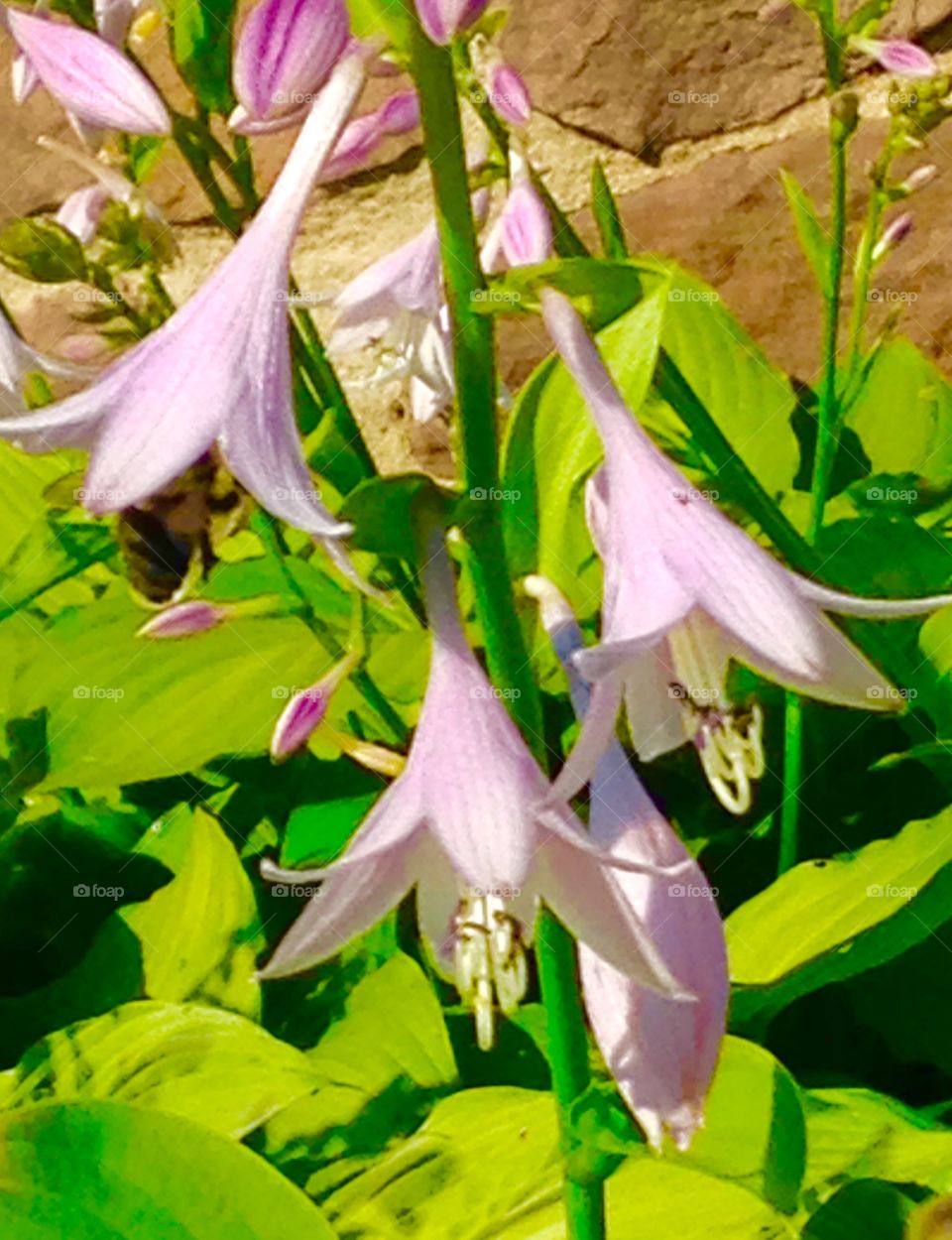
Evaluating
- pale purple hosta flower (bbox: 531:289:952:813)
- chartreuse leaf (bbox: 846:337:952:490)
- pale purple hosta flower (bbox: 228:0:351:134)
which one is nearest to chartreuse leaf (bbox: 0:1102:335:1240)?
pale purple hosta flower (bbox: 531:289:952:813)

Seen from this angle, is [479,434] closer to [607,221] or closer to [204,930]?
[607,221]

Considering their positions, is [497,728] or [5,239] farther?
[5,239]

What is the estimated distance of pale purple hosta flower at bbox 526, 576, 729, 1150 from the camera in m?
0.38

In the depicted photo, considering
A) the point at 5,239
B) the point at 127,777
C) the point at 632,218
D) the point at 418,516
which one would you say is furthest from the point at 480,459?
the point at 632,218

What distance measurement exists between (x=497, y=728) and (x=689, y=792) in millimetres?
485

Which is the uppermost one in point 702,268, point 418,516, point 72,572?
point 418,516

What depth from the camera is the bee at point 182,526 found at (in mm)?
504

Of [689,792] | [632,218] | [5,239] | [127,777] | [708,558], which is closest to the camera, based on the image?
[708,558]

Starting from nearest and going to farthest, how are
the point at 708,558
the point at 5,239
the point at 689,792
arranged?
1. the point at 708,558
2. the point at 5,239
3. the point at 689,792

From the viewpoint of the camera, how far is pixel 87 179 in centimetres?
118

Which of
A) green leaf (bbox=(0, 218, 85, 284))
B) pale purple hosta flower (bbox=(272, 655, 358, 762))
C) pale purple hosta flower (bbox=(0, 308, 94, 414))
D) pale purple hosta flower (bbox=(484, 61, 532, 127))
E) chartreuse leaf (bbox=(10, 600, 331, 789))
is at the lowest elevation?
chartreuse leaf (bbox=(10, 600, 331, 789))

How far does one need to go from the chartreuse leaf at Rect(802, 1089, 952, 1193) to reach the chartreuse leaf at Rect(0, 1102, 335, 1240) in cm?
21

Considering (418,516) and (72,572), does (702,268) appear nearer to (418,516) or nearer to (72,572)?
(72,572)

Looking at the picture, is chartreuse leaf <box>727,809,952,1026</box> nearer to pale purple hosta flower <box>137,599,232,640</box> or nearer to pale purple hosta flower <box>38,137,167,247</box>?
pale purple hosta flower <box>137,599,232,640</box>
